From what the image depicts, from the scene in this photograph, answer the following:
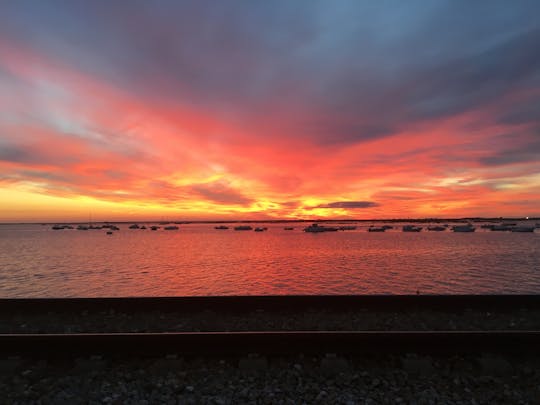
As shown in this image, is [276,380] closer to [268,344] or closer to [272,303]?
[268,344]

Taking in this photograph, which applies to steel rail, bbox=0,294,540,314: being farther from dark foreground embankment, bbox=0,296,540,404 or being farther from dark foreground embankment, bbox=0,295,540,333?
dark foreground embankment, bbox=0,296,540,404

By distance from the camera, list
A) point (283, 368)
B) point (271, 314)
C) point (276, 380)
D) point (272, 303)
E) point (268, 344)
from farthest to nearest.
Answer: point (272, 303), point (271, 314), point (268, 344), point (283, 368), point (276, 380)

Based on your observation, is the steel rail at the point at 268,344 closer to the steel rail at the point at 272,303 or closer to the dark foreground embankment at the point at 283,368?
the dark foreground embankment at the point at 283,368

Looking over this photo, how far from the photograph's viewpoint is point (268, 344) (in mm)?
6840

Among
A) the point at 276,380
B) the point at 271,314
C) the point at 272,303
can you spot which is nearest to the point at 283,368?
the point at 276,380

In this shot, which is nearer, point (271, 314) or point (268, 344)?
point (268, 344)

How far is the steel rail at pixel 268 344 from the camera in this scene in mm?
6785

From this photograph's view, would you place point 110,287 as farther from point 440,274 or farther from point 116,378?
point 440,274

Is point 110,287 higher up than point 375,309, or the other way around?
point 375,309

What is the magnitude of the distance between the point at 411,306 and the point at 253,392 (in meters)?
7.40

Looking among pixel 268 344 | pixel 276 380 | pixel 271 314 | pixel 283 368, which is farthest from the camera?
pixel 271 314

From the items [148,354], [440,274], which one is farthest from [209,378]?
[440,274]

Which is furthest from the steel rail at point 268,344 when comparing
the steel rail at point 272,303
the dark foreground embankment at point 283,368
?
the steel rail at point 272,303

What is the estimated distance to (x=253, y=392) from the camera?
5531 mm
